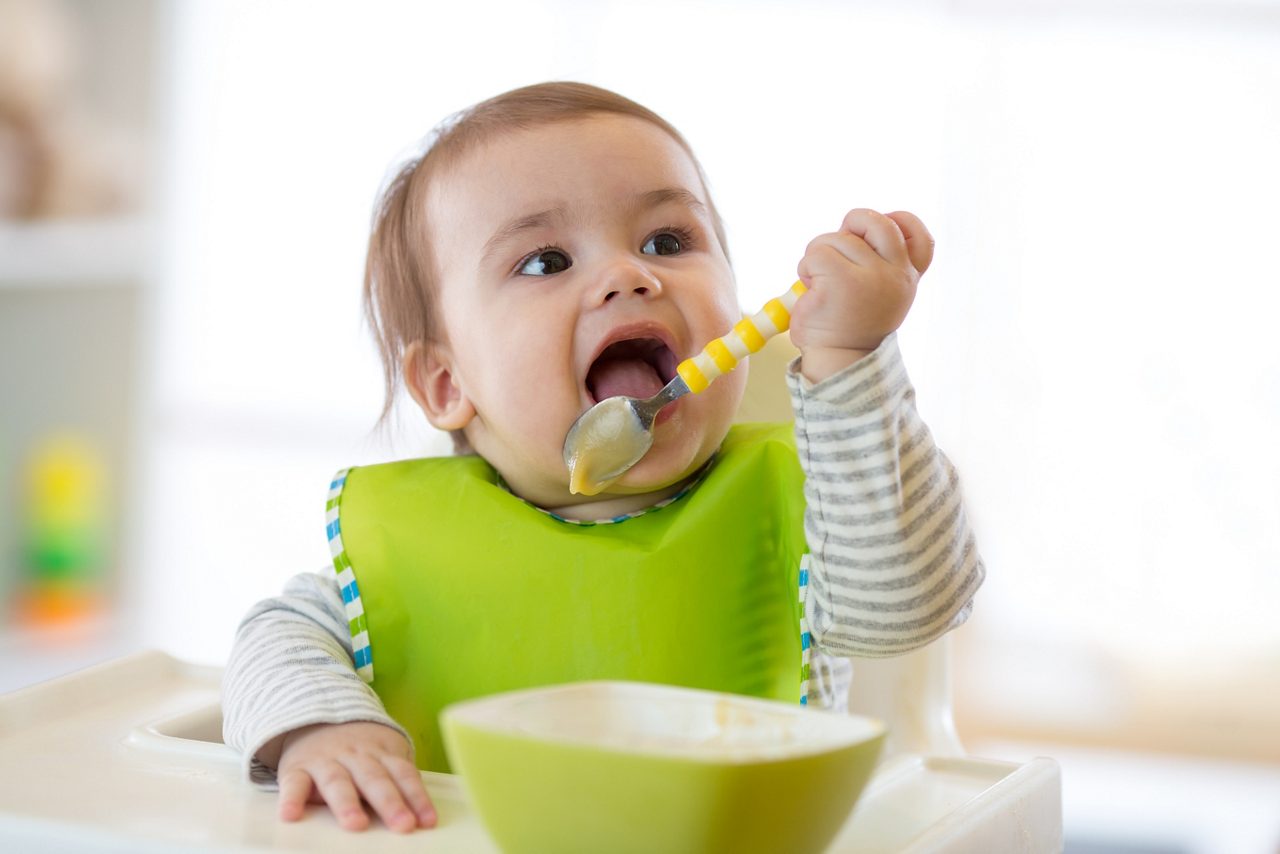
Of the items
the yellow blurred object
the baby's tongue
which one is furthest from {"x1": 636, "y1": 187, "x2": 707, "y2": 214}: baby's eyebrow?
the yellow blurred object

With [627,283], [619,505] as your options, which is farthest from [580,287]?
[619,505]

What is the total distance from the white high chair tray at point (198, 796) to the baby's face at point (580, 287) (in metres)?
0.28

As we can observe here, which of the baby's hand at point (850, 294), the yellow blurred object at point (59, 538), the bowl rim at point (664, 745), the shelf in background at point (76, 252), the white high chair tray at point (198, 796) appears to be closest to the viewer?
the bowl rim at point (664, 745)

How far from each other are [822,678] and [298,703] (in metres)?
0.34

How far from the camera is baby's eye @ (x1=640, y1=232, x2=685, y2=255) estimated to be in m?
1.04

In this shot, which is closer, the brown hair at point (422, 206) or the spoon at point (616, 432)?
the spoon at point (616, 432)

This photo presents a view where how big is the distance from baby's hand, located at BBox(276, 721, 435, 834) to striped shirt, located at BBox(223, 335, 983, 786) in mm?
19

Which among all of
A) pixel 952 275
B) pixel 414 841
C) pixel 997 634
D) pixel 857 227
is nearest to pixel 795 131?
pixel 952 275

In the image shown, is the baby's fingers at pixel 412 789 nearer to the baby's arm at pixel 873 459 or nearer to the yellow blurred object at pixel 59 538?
the baby's arm at pixel 873 459

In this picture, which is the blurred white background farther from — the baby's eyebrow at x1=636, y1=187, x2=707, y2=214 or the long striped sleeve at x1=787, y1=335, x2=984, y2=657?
the long striped sleeve at x1=787, y1=335, x2=984, y2=657

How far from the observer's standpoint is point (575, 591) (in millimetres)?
959

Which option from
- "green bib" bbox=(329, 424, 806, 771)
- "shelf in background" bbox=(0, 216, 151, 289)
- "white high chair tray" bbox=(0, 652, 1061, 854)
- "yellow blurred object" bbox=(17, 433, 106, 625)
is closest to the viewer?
"white high chair tray" bbox=(0, 652, 1061, 854)

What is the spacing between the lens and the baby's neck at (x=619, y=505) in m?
1.04

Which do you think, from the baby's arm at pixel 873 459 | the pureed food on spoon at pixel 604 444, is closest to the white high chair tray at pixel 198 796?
the baby's arm at pixel 873 459
